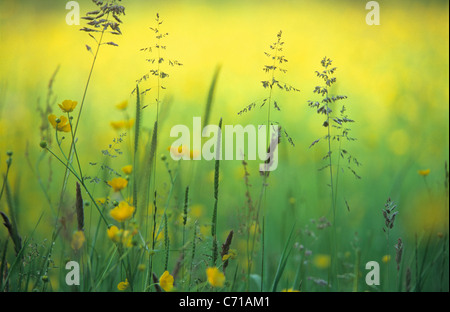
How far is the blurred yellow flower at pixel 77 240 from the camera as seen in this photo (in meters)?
1.16

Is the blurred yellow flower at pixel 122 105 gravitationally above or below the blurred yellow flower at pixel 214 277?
above

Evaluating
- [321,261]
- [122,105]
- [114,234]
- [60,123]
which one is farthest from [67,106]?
[321,261]

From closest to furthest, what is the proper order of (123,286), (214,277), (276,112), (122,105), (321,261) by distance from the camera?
(214,277) → (123,286) → (122,105) → (321,261) → (276,112)

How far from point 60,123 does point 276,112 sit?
101cm

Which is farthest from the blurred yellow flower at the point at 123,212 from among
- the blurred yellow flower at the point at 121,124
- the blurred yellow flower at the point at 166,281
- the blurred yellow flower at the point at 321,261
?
the blurred yellow flower at the point at 321,261

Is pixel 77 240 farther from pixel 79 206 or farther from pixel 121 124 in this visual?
pixel 121 124

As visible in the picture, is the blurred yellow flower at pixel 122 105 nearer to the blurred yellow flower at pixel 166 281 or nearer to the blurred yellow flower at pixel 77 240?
the blurred yellow flower at pixel 77 240

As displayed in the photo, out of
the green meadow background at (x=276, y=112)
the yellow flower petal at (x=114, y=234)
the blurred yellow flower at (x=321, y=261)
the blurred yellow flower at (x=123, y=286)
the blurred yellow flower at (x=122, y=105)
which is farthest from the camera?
the blurred yellow flower at (x=321, y=261)

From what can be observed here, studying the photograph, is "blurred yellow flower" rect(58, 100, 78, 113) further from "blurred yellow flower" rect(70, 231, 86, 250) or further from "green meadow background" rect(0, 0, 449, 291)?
"blurred yellow flower" rect(70, 231, 86, 250)

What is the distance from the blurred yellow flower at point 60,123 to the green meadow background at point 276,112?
0.72 feet

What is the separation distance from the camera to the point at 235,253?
1333 mm

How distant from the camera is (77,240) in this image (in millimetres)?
1178
